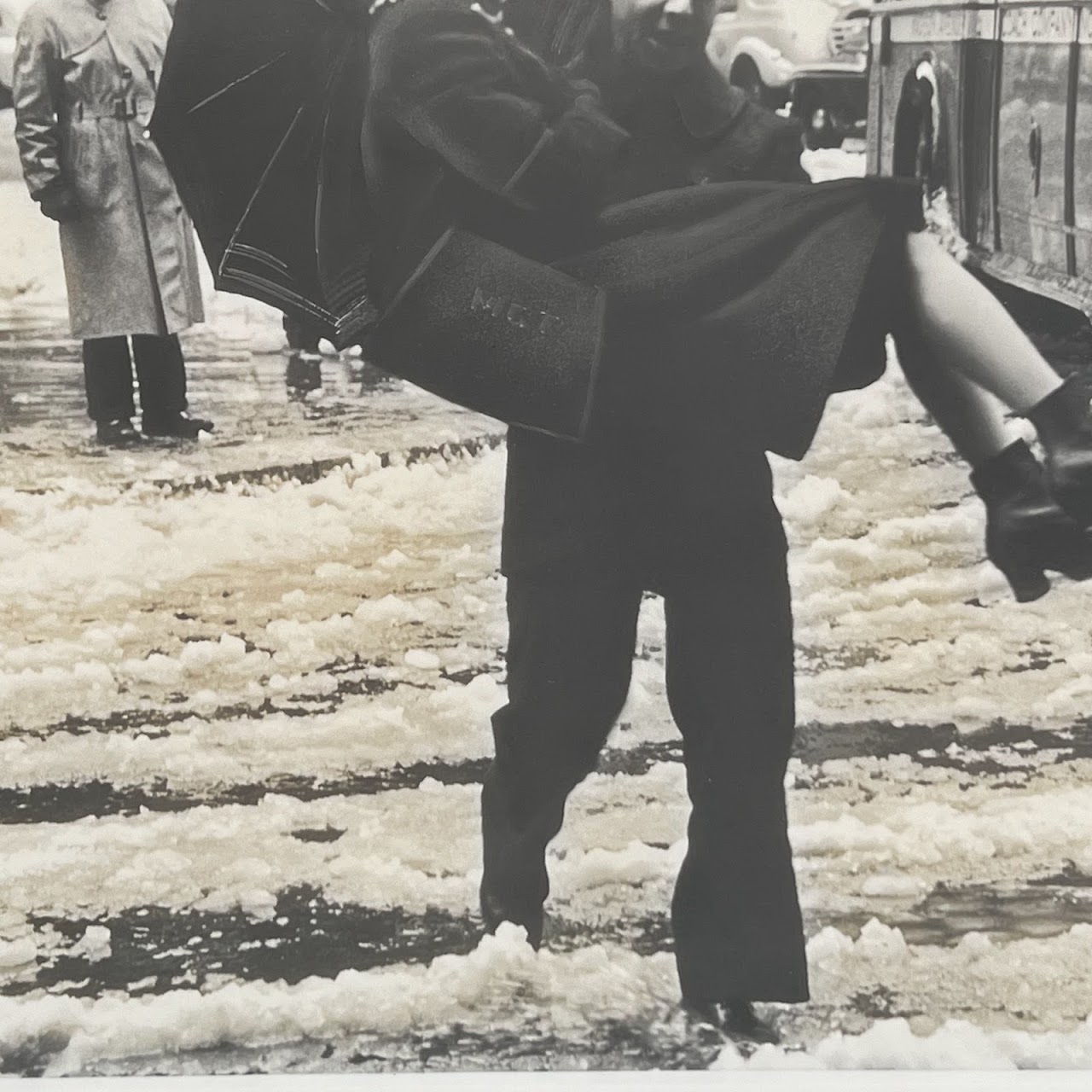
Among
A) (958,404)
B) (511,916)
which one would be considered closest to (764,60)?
(958,404)

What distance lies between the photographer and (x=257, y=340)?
5.53 ft

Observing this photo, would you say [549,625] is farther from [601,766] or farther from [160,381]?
[160,381]

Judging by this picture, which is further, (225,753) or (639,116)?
(225,753)

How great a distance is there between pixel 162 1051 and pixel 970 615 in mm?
1385

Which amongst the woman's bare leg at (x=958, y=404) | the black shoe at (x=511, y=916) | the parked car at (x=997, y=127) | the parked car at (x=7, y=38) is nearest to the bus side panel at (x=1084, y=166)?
the parked car at (x=997, y=127)

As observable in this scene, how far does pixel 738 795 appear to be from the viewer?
5.63 ft

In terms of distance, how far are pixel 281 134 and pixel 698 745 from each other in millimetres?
1058

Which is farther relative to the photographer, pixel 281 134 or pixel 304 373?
pixel 304 373

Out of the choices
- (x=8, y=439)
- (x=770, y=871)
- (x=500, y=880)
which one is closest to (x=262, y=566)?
(x=8, y=439)

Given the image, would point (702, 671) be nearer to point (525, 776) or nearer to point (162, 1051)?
point (525, 776)

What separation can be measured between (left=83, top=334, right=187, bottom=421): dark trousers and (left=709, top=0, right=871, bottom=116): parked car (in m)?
0.90

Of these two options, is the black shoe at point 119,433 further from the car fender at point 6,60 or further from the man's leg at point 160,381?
the car fender at point 6,60

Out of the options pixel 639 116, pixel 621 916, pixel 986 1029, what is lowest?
pixel 986 1029

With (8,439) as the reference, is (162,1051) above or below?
Result: below
